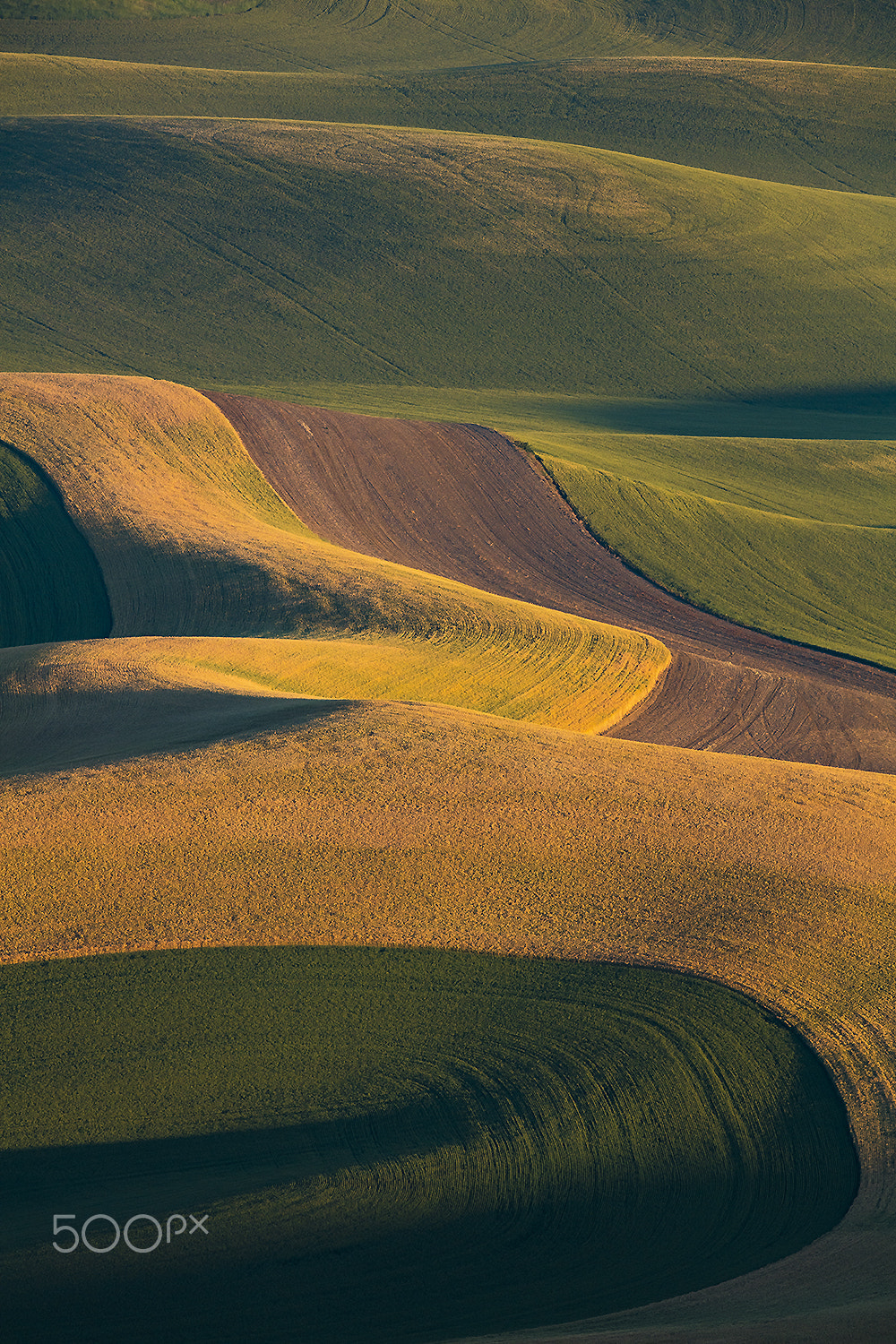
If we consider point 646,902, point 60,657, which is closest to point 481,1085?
point 646,902

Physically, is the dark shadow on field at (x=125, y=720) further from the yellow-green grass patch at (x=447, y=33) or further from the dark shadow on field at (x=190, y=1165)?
the yellow-green grass patch at (x=447, y=33)

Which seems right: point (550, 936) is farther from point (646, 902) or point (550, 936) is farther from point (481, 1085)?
point (481, 1085)

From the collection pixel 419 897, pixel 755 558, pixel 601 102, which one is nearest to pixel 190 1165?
pixel 419 897

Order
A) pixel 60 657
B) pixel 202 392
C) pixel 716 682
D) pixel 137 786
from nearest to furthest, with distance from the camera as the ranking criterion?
pixel 137 786
pixel 60 657
pixel 716 682
pixel 202 392

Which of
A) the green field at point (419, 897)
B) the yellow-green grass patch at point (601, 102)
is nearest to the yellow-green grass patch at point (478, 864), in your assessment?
the green field at point (419, 897)

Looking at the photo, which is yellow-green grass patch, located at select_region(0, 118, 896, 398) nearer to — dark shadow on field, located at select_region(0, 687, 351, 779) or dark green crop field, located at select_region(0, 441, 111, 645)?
dark green crop field, located at select_region(0, 441, 111, 645)
